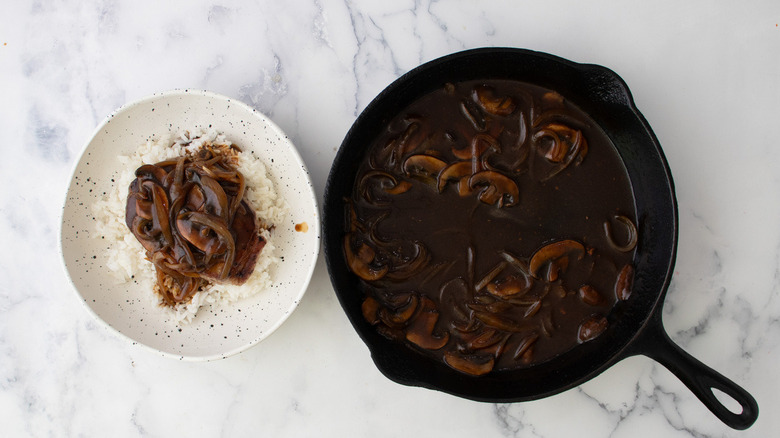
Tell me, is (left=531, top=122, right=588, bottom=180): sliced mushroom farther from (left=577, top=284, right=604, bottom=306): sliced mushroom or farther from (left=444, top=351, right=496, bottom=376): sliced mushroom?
(left=444, top=351, right=496, bottom=376): sliced mushroom

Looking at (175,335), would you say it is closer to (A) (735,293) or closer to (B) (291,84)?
(B) (291,84)

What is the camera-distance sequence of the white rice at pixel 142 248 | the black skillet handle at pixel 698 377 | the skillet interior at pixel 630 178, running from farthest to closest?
the white rice at pixel 142 248 → the skillet interior at pixel 630 178 → the black skillet handle at pixel 698 377

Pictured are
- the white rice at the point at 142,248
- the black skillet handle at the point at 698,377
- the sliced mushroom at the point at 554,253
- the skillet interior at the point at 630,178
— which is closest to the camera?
the black skillet handle at the point at 698,377

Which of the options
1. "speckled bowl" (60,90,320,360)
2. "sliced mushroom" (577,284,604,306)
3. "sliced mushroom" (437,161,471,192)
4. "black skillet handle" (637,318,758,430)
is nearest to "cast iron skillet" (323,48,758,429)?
"black skillet handle" (637,318,758,430)

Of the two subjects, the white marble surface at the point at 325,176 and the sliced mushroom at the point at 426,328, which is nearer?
the sliced mushroom at the point at 426,328

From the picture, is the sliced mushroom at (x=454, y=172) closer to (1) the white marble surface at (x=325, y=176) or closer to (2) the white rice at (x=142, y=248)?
(1) the white marble surface at (x=325, y=176)

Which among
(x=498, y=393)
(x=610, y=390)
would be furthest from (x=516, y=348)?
(x=610, y=390)

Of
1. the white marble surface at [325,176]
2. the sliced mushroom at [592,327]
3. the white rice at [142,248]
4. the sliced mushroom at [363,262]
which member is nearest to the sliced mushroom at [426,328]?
the sliced mushroom at [363,262]
